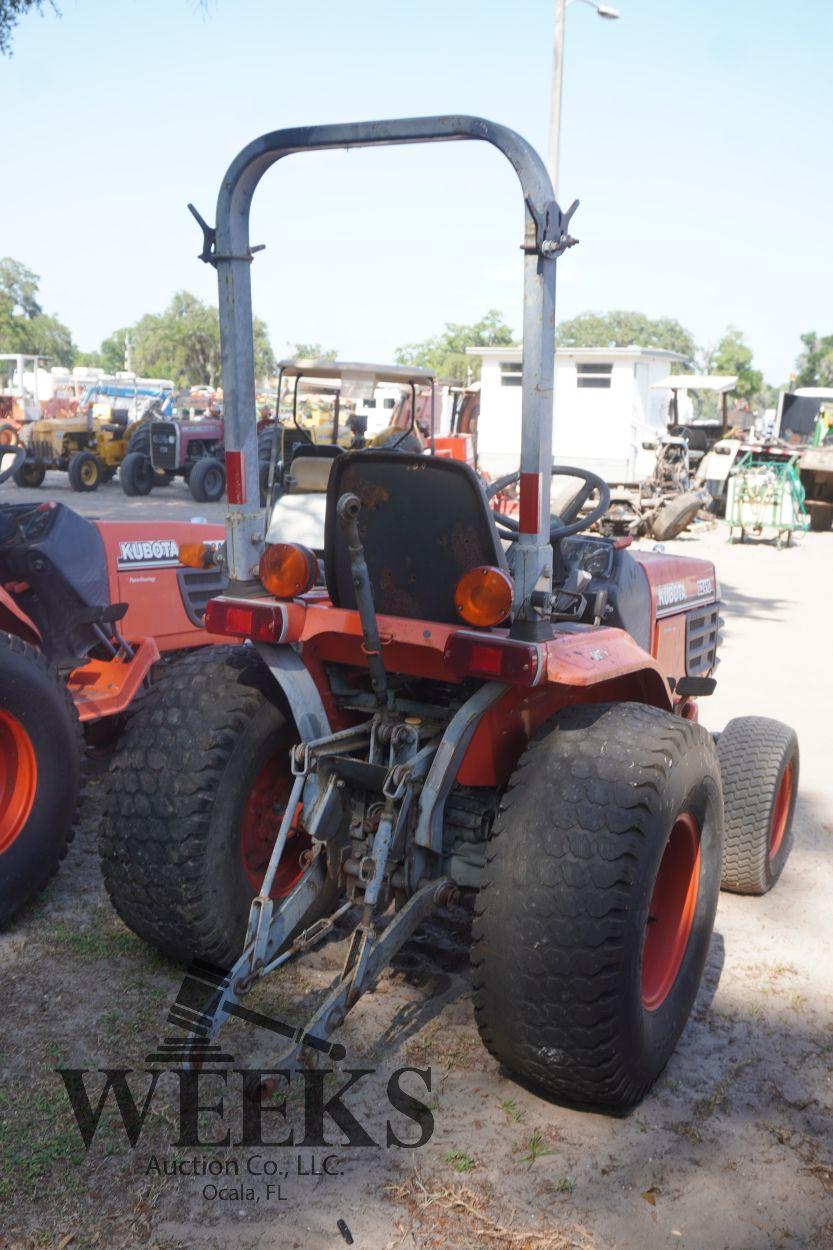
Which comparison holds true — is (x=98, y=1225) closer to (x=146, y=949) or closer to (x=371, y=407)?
(x=146, y=949)

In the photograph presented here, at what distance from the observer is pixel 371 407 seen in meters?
36.4

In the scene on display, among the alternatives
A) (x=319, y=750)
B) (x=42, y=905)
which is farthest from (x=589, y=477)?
(x=42, y=905)

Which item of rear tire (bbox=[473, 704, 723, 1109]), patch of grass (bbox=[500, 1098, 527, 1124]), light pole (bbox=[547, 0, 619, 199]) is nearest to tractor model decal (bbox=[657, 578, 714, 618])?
rear tire (bbox=[473, 704, 723, 1109])

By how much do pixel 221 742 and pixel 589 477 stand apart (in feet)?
5.84

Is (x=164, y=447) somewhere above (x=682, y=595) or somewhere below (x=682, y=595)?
above

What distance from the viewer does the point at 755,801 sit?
4.22m

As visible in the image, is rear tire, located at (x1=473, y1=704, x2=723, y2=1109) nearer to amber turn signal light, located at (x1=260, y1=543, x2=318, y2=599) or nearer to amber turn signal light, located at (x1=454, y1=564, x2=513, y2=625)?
amber turn signal light, located at (x1=454, y1=564, x2=513, y2=625)

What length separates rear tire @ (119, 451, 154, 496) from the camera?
19.7 m

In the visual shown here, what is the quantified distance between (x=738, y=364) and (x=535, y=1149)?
63.4 meters

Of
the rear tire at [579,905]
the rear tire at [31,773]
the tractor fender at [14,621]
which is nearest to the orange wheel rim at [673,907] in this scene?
the rear tire at [579,905]

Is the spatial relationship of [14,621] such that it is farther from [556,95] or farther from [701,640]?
[556,95]

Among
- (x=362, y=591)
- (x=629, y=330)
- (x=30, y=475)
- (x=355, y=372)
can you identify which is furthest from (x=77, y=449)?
(x=629, y=330)

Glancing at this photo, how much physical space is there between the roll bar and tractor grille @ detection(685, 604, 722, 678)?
2.33 meters

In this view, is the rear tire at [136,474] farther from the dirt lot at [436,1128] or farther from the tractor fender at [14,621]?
the dirt lot at [436,1128]
